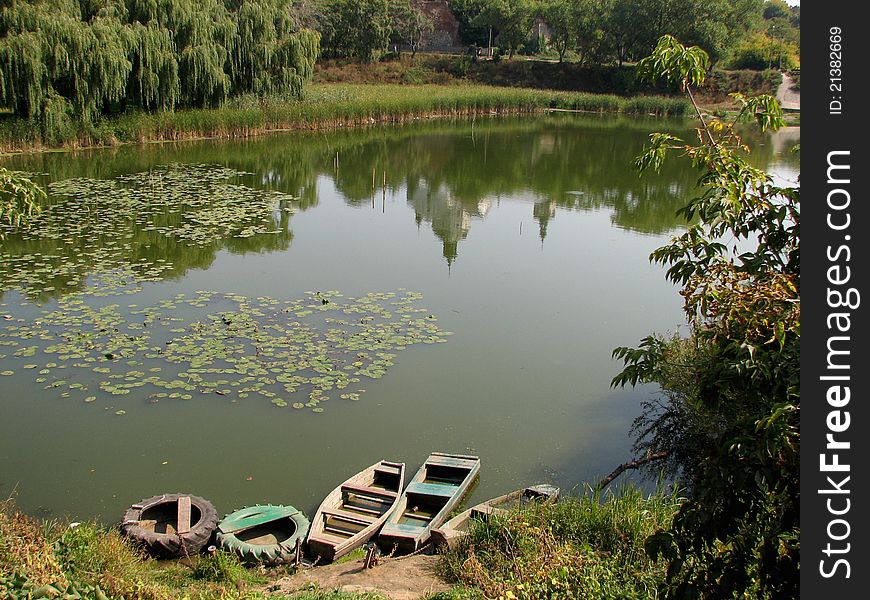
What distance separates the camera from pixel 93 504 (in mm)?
6059

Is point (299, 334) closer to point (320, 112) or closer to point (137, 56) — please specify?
point (137, 56)

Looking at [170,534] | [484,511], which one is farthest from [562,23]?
[170,534]

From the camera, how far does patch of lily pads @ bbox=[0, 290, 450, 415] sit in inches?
311

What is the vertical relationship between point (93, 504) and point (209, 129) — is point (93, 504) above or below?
below

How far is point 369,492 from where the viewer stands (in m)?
6.14

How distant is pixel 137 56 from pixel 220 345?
678 inches

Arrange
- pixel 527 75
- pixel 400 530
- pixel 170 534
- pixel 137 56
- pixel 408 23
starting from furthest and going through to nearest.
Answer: pixel 408 23 → pixel 527 75 → pixel 137 56 → pixel 400 530 → pixel 170 534

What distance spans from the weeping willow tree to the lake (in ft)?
7.78

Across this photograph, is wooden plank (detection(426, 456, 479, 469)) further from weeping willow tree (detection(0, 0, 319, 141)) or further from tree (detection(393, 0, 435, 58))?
tree (detection(393, 0, 435, 58))

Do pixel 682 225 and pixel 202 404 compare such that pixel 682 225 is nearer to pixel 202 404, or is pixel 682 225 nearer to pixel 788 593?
pixel 202 404

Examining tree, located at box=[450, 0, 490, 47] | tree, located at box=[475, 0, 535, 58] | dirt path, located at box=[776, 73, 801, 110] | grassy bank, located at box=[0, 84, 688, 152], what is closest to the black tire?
grassy bank, located at box=[0, 84, 688, 152]

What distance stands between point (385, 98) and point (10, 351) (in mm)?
27378

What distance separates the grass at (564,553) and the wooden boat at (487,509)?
0.15 m

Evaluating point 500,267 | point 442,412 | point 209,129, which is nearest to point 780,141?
point 209,129
